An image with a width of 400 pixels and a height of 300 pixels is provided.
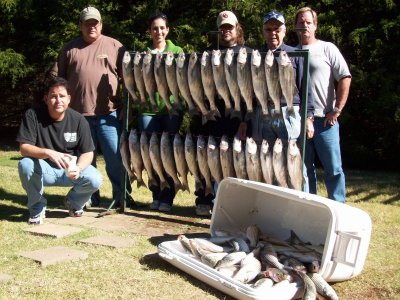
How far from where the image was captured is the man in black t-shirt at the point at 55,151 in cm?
486

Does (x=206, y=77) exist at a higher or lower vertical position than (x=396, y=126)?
higher

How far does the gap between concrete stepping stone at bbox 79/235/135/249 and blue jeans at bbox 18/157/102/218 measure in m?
0.70

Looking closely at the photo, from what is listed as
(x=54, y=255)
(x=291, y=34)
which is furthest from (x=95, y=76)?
(x=291, y=34)

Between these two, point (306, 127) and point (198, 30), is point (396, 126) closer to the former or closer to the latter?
point (198, 30)

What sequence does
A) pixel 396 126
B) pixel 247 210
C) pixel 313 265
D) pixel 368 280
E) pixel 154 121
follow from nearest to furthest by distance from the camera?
pixel 313 265 → pixel 368 280 → pixel 247 210 → pixel 154 121 → pixel 396 126

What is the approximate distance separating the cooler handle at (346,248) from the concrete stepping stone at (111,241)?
161 centimetres

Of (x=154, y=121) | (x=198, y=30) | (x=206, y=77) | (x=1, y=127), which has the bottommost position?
(x=1, y=127)

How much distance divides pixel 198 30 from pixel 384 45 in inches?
132

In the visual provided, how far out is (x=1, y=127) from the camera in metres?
14.4

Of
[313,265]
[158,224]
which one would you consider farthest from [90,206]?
[313,265]

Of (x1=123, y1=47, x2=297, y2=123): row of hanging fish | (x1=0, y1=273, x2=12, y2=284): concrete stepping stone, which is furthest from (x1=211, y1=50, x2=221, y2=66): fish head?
(x1=0, y1=273, x2=12, y2=284): concrete stepping stone

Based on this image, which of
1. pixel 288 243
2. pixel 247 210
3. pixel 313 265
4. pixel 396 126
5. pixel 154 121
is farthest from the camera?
pixel 396 126

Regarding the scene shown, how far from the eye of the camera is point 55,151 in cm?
490

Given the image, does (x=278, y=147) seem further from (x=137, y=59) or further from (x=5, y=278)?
(x=5, y=278)
